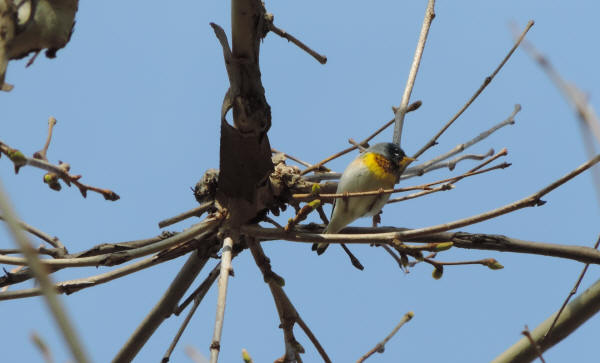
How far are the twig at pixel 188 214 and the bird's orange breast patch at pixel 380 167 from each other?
4.31 feet

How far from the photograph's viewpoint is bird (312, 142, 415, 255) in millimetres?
3998

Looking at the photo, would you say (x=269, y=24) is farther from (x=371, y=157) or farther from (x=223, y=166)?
(x=371, y=157)

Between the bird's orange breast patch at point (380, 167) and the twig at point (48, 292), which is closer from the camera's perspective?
the twig at point (48, 292)

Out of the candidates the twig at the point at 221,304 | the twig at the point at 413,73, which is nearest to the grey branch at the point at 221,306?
the twig at the point at 221,304

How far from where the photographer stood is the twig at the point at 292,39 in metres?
3.04

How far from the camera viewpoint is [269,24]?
10.0 feet

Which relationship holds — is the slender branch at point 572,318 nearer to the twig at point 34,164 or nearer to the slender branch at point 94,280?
the slender branch at point 94,280

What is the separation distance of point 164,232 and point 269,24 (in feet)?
3.98

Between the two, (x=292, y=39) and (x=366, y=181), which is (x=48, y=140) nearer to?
(x=292, y=39)

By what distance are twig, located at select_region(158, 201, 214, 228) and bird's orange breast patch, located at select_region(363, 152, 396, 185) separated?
4.31 ft

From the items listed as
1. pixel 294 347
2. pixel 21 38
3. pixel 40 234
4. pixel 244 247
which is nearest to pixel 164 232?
pixel 244 247

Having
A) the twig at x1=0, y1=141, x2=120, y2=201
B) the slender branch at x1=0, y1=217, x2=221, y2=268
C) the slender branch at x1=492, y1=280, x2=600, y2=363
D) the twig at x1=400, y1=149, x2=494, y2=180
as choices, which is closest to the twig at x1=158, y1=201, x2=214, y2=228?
the slender branch at x1=0, y1=217, x2=221, y2=268

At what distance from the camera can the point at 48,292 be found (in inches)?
29.5

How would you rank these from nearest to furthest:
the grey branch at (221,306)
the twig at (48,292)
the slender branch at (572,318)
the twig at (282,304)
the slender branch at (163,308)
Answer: the twig at (48,292)
the grey branch at (221,306)
the slender branch at (572,318)
the twig at (282,304)
the slender branch at (163,308)
